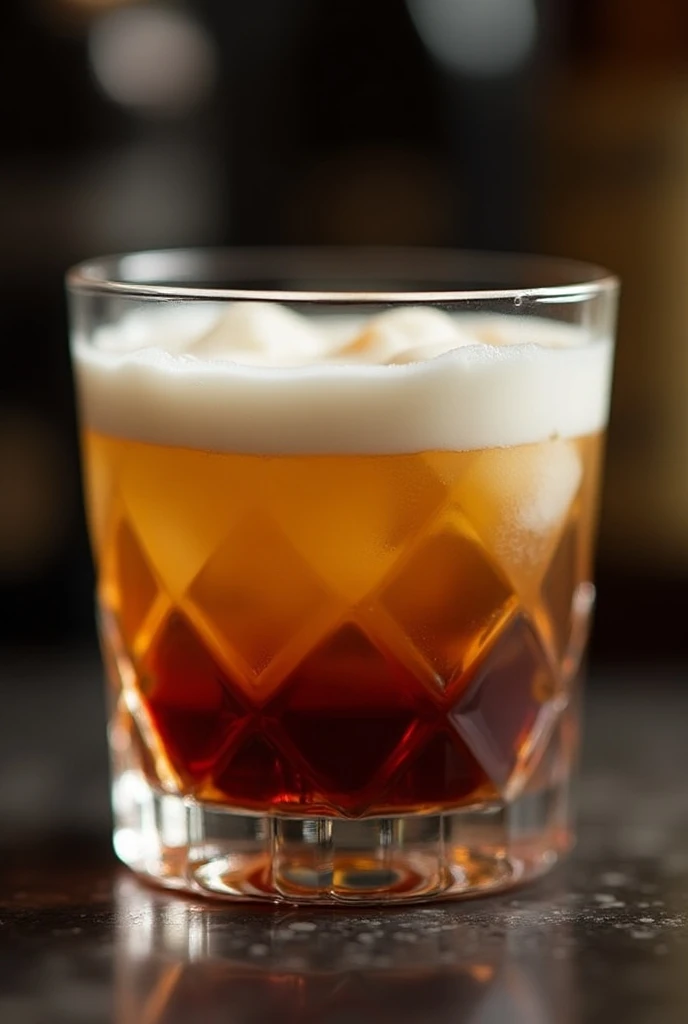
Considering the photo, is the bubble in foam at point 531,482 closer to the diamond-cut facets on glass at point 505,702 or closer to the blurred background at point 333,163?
the diamond-cut facets on glass at point 505,702

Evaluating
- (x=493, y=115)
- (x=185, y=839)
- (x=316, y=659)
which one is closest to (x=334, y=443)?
(x=316, y=659)

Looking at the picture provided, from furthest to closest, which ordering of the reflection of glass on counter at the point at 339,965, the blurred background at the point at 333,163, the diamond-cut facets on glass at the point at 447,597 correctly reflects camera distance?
1. the blurred background at the point at 333,163
2. the diamond-cut facets on glass at the point at 447,597
3. the reflection of glass on counter at the point at 339,965

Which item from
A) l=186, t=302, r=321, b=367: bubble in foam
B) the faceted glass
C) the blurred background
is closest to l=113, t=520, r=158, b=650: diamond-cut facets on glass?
the faceted glass

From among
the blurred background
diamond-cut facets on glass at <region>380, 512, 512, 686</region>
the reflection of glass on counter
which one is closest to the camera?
the reflection of glass on counter

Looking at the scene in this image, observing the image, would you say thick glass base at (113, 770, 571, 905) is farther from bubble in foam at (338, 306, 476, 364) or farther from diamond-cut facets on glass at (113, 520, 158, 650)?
bubble in foam at (338, 306, 476, 364)

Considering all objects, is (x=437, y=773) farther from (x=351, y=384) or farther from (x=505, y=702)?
(x=351, y=384)

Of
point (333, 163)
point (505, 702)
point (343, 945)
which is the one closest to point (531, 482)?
point (505, 702)

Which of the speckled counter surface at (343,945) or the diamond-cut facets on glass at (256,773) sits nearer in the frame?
the speckled counter surface at (343,945)

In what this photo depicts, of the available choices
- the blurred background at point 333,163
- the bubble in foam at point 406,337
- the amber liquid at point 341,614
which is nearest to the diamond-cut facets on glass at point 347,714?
the amber liquid at point 341,614
